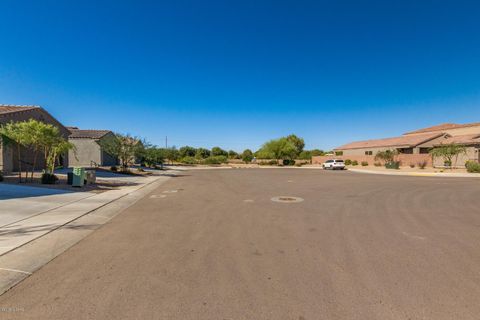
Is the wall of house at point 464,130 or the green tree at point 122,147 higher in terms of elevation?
the wall of house at point 464,130

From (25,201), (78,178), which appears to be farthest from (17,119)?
(25,201)

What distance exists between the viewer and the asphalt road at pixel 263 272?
317 centimetres

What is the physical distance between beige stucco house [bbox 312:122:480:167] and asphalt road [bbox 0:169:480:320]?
3687cm

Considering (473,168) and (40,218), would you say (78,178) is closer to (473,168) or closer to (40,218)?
(40,218)

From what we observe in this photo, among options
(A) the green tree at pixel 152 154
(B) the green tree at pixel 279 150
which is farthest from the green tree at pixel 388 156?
(A) the green tree at pixel 152 154

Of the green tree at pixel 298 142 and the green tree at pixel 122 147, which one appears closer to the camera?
the green tree at pixel 122 147

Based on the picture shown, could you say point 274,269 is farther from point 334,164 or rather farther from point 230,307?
point 334,164

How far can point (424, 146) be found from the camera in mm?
44531

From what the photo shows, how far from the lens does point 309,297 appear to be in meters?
3.44

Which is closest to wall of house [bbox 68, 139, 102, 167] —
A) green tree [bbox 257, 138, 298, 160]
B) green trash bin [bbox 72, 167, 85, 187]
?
green trash bin [bbox 72, 167, 85, 187]

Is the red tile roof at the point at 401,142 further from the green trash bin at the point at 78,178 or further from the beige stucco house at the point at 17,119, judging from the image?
the beige stucco house at the point at 17,119

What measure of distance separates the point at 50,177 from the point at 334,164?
36.4 m

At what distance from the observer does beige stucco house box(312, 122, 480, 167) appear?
119 ft

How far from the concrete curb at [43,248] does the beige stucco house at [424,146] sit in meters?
41.6
